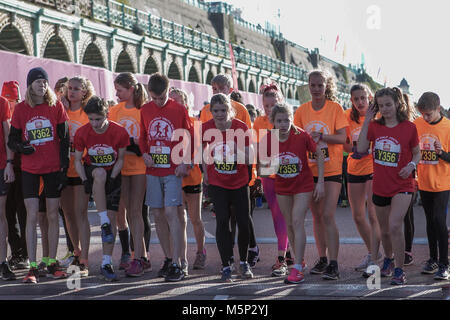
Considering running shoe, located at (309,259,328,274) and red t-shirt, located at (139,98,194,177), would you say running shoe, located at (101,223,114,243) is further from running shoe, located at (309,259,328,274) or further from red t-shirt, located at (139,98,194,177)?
running shoe, located at (309,259,328,274)

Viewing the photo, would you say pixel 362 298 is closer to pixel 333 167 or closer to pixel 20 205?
pixel 333 167

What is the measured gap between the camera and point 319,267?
246 inches

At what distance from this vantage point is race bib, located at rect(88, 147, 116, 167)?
6.23 m

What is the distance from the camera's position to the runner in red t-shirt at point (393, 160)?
5.58m

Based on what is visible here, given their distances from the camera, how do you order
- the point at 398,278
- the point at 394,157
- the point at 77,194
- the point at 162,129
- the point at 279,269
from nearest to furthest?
the point at 398,278 → the point at 394,157 → the point at 162,129 → the point at 279,269 → the point at 77,194

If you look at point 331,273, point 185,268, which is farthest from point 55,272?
point 331,273

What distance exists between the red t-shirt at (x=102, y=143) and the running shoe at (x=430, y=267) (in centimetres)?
307

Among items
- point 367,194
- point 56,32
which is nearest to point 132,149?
point 367,194

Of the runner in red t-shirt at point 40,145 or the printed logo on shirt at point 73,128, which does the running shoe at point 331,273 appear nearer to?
the runner in red t-shirt at point 40,145

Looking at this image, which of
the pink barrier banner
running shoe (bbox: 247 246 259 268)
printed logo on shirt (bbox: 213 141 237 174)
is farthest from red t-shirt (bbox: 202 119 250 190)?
the pink barrier banner

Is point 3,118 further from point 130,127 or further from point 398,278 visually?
point 398,278

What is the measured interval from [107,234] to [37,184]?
844 mm

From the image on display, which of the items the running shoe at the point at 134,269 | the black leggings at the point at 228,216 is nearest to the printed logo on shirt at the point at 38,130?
the running shoe at the point at 134,269

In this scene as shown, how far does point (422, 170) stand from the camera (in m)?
6.21
